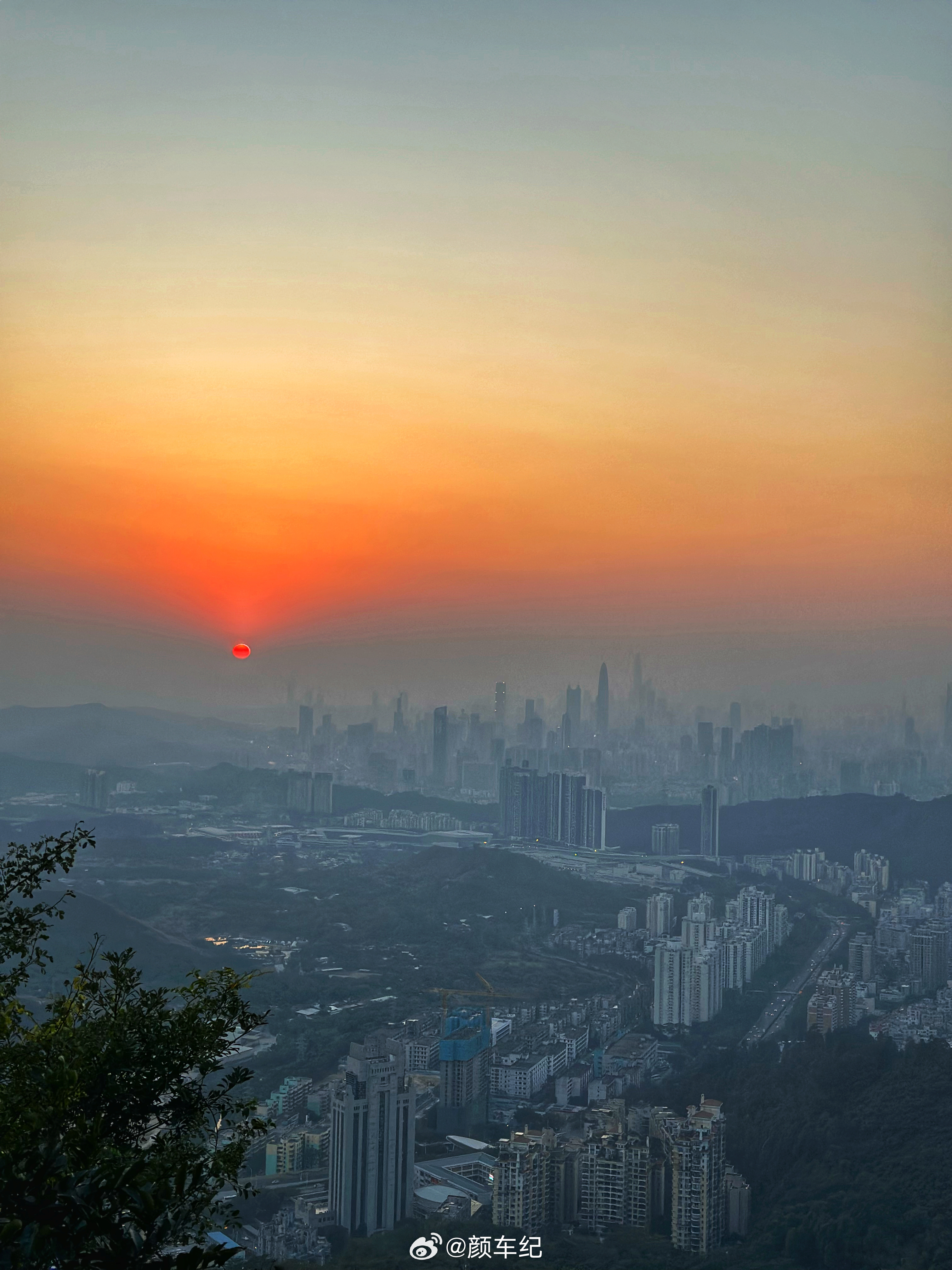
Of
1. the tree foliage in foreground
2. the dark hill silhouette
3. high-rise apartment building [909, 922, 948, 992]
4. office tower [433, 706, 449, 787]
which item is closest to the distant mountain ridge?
office tower [433, 706, 449, 787]

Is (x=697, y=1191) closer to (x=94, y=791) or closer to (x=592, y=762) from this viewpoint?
(x=592, y=762)

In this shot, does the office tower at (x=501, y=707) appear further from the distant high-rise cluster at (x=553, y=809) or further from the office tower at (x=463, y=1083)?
the office tower at (x=463, y=1083)

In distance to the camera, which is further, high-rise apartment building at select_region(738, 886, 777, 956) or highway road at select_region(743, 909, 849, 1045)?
high-rise apartment building at select_region(738, 886, 777, 956)

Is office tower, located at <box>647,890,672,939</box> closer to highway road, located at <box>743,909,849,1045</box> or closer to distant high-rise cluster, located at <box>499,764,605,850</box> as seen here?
highway road, located at <box>743,909,849,1045</box>

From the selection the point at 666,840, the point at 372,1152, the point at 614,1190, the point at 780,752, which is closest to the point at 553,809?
the point at 666,840

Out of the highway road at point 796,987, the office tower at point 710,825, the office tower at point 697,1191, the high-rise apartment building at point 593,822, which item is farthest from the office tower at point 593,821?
the office tower at point 697,1191

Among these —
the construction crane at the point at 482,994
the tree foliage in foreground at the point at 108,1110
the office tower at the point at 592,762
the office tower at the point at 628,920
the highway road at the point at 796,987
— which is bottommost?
the construction crane at the point at 482,994

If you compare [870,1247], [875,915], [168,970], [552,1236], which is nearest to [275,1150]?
[552,1236]
